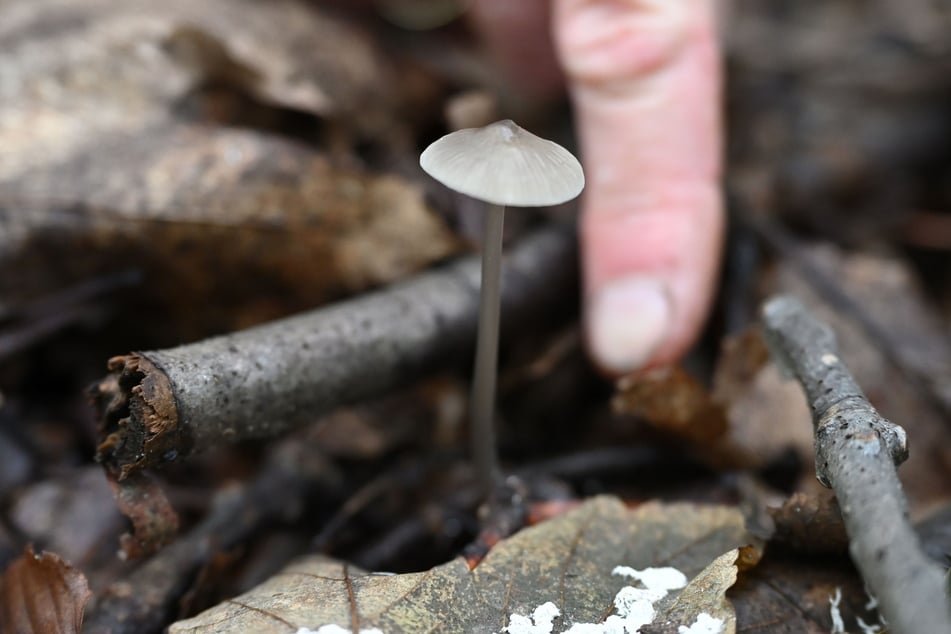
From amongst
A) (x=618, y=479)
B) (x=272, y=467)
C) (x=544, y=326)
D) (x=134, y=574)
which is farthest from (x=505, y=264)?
(x=134, y=574)

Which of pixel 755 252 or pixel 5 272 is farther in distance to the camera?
pixel 755 252

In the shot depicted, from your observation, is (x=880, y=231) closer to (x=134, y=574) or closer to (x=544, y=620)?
(x=544, y=620)

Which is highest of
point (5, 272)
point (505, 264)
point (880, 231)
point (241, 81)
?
point (241, 81)

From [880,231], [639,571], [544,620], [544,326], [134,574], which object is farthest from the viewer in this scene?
[880,231]

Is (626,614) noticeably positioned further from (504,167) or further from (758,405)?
(758,405)

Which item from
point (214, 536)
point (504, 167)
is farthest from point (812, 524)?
point (214, 536)

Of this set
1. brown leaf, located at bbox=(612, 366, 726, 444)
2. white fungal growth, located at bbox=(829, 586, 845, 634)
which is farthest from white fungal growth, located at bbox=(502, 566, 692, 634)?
brown leaf, located at bbox=(612, 366, 726, 444)
